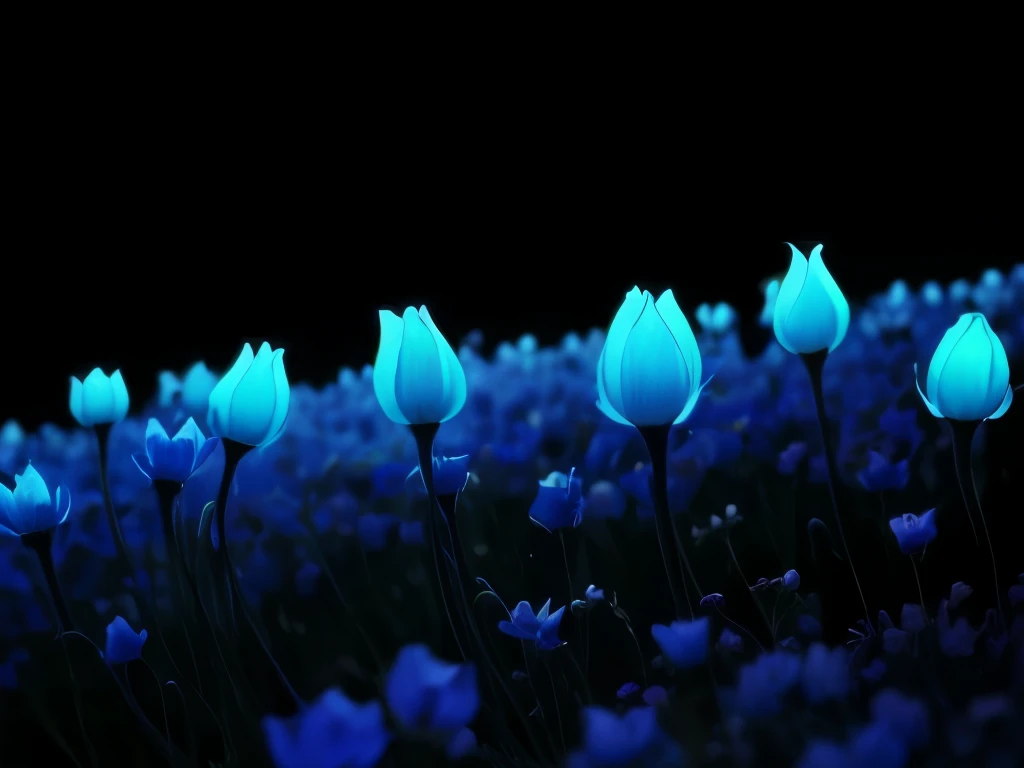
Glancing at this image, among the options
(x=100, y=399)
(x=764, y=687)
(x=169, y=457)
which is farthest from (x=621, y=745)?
(x=100, y=399)

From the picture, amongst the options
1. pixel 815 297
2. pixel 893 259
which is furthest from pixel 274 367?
pixel 893 259

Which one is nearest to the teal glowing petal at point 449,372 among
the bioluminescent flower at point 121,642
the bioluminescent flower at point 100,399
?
the bioluminescent flower at point 121,642

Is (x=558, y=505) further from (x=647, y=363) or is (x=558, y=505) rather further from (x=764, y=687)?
(x=764, y=687)

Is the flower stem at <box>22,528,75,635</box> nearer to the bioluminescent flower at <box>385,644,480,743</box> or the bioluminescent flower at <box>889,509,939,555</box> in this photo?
the bioluminescent flower at <box>385,644,480,743</box>

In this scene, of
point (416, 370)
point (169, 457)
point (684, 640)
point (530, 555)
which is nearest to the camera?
point (684, 640)

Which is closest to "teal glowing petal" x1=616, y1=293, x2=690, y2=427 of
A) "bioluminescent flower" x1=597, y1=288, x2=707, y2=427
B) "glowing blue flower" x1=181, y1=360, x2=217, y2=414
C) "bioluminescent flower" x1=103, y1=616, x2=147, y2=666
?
"bioluminescent flower" x1=597, y1=288, x2=707, y2=427

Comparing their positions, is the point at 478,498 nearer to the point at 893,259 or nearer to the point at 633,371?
the point at 633,371

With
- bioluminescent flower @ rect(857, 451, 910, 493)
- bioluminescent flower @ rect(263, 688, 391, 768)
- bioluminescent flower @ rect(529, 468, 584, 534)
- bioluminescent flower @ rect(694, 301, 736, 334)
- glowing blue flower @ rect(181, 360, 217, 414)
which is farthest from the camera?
bioluminescent flower @ rect(694, 301, 736, 334)
